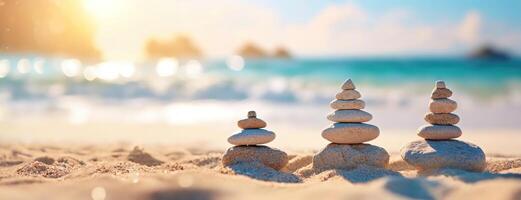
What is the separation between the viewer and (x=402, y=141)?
1030cm

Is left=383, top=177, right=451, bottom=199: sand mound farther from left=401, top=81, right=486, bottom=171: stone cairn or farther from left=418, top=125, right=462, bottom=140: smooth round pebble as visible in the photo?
left=418, top=125, right=462, bottom=140: smooth round pebble

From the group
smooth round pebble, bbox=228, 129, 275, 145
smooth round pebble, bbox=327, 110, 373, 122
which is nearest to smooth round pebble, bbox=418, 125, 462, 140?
smooth round pebble, bbox=327, 110, 373, 122

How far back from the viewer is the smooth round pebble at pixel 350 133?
6586mm

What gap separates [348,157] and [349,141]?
0.70 ft

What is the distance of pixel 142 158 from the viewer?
7.89 meters

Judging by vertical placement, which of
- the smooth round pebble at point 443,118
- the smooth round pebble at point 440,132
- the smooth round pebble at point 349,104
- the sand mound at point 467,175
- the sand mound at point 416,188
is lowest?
the sand mound at point 416,188

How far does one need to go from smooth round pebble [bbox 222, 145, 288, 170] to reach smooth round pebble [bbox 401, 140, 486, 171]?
4.24 ft

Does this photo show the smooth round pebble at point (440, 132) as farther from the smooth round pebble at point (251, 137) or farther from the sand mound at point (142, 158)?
the sand mound at point (142, 158)

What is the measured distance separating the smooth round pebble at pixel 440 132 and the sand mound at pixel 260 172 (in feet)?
4.89

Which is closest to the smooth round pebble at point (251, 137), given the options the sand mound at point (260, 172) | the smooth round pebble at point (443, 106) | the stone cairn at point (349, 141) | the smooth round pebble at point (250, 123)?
the smooth round pebble at point (250, 123)

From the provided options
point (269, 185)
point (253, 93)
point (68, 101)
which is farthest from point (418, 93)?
point (269, 185)

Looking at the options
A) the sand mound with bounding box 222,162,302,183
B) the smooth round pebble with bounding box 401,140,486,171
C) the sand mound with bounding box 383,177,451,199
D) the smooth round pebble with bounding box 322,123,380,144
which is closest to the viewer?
the sand mound with bounding box 383,177,451,199

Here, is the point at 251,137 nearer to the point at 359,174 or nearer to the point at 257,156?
the point at 257,156

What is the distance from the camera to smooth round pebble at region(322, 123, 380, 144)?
6.59m
